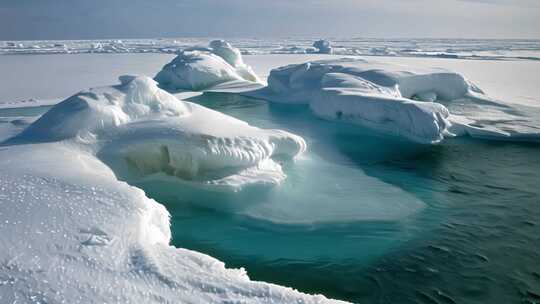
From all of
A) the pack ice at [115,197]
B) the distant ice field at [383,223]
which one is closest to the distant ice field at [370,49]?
the distant ice field at [383,223]

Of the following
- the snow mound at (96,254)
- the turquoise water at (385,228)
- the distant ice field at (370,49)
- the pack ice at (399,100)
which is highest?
the distant ice field at (370,49)

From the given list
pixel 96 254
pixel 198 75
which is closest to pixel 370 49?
pixel 198 75

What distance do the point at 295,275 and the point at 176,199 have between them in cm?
208

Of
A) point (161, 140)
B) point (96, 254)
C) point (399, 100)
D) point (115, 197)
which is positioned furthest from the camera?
point (399, 100)

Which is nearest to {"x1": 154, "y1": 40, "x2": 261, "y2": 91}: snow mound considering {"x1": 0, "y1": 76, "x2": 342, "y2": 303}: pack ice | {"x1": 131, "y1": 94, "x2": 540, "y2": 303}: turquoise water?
{"x1": 0, "y1": 76, "x2": 342, "y2": 303}: pack ice

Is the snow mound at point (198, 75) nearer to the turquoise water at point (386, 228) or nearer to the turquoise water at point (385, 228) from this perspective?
the turquoise water at point (385, 228)

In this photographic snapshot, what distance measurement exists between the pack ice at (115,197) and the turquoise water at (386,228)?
1.75ft

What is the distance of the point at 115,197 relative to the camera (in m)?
3.47

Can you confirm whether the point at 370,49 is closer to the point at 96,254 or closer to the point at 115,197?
the point at 115,197

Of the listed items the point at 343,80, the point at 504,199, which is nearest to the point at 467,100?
the point at 343,80

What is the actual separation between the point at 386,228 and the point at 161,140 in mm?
2908

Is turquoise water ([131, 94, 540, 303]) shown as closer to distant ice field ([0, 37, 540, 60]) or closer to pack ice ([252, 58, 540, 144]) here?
pack ice ([252, 58, 540, 144])

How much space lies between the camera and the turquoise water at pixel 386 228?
3.55 m

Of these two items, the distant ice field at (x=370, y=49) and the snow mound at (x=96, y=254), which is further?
the distant ice field at (x=370, y=49)
